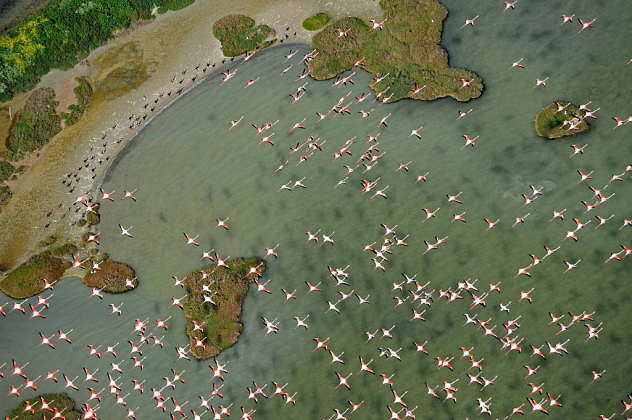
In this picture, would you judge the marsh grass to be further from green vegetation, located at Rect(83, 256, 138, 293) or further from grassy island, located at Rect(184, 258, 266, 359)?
grassy island, located at Rect(184, 258, 266, 359)

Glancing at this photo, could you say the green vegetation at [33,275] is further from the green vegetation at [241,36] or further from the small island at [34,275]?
the green vegetation at [241,36]

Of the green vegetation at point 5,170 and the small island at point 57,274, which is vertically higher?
the green vegetation at point 5,170

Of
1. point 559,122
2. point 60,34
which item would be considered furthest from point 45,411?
point 559,122

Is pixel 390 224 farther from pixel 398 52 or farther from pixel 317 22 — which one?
pixel 317 22

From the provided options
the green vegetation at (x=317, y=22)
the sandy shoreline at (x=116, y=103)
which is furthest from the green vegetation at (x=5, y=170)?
the green vegetation at (x=317, y=22)

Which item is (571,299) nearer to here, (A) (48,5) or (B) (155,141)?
(B) (155,141)
